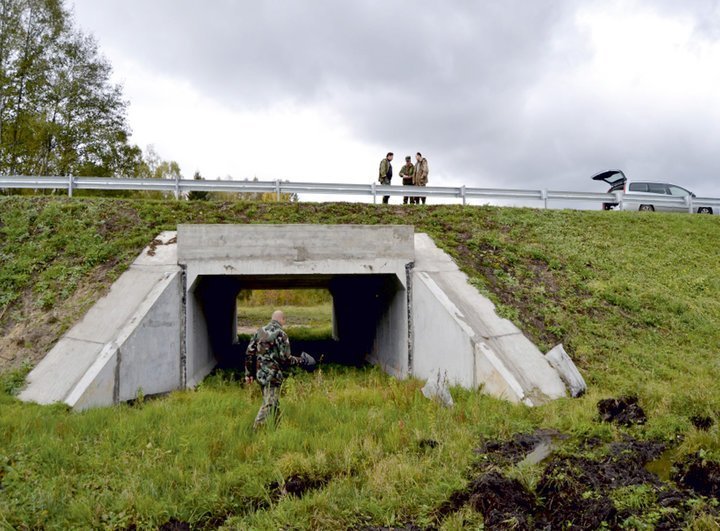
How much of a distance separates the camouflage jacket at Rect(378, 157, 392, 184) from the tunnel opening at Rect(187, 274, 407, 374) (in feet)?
11.2

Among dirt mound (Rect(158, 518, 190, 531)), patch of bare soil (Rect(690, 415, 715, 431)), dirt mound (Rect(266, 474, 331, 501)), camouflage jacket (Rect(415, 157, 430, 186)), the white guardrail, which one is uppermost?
camouflage jacket (Rect(415, 157, 430, 186))

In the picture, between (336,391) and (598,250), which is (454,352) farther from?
(598,250)

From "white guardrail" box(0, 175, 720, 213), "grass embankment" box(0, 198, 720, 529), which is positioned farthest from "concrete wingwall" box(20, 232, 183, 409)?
"white guardrail" box(0, 175, 720, 213)

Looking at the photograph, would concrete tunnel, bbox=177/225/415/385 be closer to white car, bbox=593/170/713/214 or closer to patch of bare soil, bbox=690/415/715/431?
patch of bare soil, bbox=690/415/715/431

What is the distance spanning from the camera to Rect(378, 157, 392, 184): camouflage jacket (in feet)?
56.2

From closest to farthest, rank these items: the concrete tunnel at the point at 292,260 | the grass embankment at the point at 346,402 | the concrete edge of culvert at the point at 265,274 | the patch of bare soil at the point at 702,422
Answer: the grass embankment at the point at 346,402 → the patch of bare soil at the point at 702,422 → the concrete edge of culvert at the point at 265,274 → the concrete tunnel at the point at 292,260

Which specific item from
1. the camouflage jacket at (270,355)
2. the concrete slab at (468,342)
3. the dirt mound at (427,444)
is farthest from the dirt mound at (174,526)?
the concrete slab at (468,342)

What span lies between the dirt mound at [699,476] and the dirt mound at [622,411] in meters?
1.40

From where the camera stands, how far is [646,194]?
19953mm

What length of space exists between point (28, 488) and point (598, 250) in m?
13.5

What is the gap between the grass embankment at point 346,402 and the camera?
17.1 ft

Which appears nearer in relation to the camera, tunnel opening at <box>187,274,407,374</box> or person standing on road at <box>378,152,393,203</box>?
tunnel opening at <box>187,274,407,374</box>

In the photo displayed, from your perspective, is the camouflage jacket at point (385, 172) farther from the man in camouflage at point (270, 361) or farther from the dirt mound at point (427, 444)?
the dirt mound at point (427, 444)

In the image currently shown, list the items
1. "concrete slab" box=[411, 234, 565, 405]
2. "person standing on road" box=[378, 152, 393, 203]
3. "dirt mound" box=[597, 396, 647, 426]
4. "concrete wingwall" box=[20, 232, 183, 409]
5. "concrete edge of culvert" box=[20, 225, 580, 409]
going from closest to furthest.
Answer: "dirt mound" box=[597, 396, 647, 426] < "concrete wingwall" box=[20, 232, 183, 409] < "concrete edge of culvert" box=[20, 225, 580, 409] < "concrete slab" box=[411, 234, 565, 405] < "person standing on road" box=[378, 152, 393, 203]
